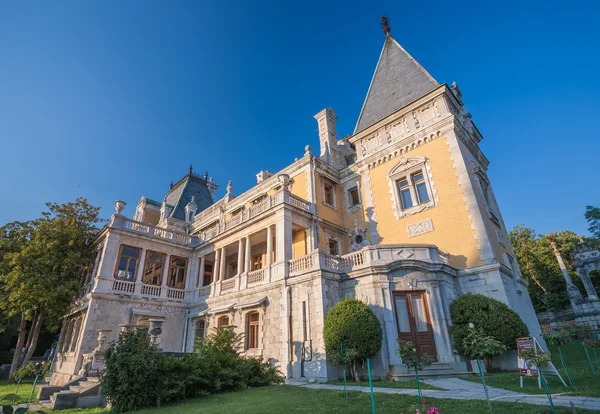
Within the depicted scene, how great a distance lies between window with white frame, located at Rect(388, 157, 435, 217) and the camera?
1875 cm

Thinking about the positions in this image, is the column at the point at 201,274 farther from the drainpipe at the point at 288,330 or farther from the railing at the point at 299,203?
the drainpipe at the point at 288,330

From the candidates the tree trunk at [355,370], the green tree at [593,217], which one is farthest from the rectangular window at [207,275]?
the green tree at [593,217]

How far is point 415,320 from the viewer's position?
551 inches

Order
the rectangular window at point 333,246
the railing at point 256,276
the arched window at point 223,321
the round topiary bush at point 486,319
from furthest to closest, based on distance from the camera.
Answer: the rectangular window at point 333,246 < the arched window at point 223,321 < the railing at point 256,276 < the round topiary bush at point 486,319

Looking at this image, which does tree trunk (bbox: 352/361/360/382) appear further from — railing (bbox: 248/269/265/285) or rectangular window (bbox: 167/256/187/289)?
rectangular window (bbox: 167/256/187/289)

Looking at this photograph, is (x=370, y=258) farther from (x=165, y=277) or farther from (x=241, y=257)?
(x=165, y=277)

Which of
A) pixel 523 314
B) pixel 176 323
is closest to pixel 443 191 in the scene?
pixel 523 314

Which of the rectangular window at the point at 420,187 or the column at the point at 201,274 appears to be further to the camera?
the column at the point at 201,274

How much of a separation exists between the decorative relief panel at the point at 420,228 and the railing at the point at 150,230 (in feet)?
48.4

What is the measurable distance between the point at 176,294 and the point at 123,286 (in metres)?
3.36

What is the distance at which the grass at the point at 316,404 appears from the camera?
668cm

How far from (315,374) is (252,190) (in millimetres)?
14729

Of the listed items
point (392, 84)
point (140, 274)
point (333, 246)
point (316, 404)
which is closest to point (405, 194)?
point (333, 246)

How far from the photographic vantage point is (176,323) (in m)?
21.0
